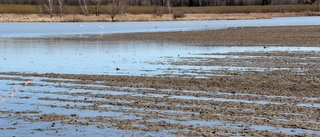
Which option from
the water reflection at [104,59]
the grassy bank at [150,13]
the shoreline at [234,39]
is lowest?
the water reflection at [104,59]

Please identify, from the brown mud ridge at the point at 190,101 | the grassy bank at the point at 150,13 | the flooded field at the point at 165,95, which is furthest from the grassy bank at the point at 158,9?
the brown mud ridge at the point at 190,101

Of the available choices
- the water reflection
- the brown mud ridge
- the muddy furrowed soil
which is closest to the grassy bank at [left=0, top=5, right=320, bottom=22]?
the water reflection

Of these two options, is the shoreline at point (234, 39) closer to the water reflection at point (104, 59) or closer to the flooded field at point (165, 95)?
the water reflection at point (104, 59)

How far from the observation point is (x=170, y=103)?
14.0 metres

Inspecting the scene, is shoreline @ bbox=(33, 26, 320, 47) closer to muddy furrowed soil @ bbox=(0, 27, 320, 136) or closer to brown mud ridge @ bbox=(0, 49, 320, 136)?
muddy furrowed soil @ bbox=(0, 27, 320, 136)

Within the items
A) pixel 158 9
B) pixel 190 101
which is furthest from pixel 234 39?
pixel 158 9

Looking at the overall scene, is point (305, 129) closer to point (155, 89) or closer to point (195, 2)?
point (155, 89)

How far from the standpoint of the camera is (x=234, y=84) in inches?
670

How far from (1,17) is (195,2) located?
63247 millimetres

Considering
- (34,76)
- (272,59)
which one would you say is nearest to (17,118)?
(34,76)

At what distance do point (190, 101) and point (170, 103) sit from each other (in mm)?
517

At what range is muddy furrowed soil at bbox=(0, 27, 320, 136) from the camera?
37.1ft

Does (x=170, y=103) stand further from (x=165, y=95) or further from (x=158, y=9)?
(x=158, y=9)

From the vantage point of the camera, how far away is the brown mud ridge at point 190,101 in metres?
11.4
